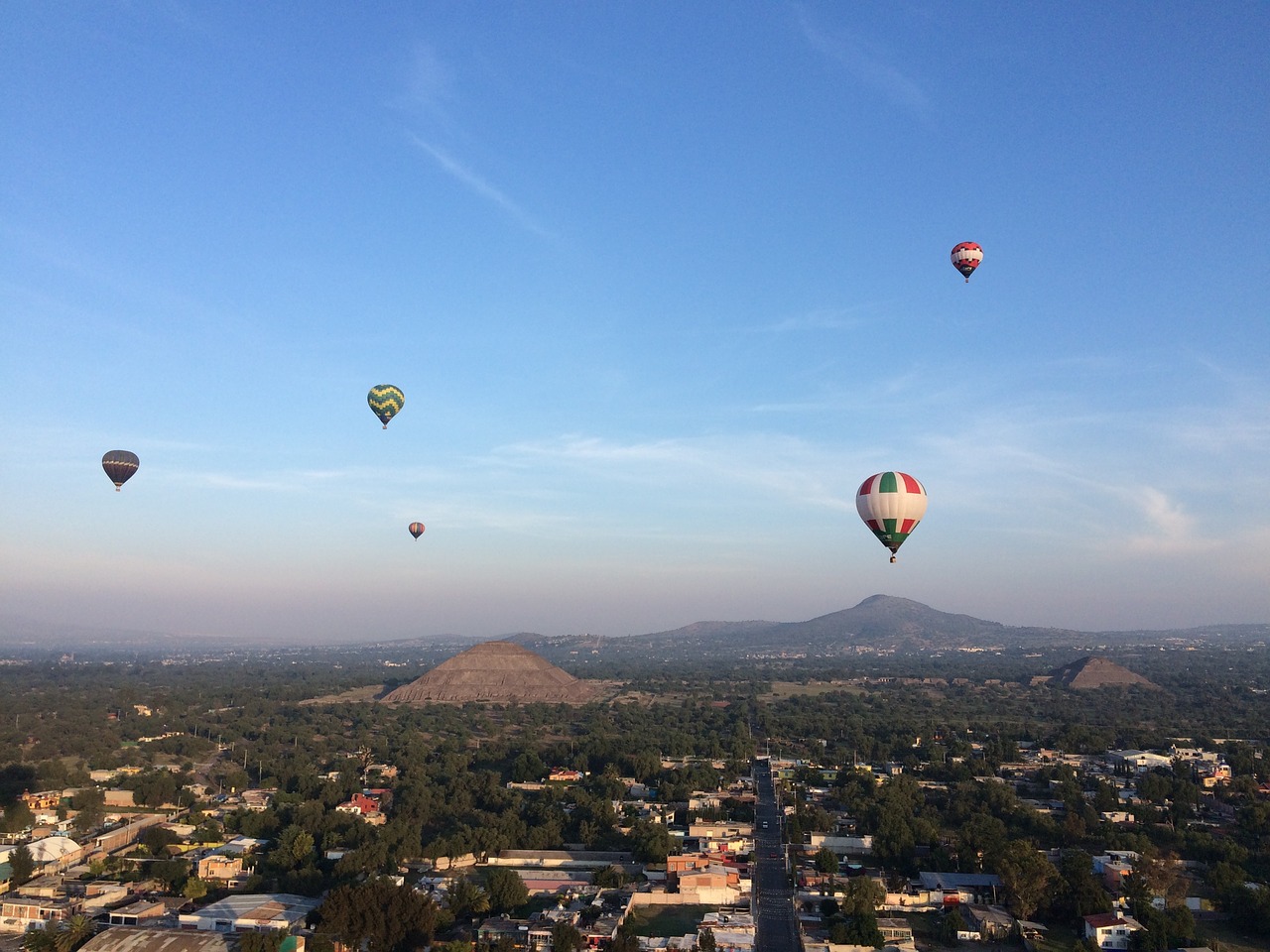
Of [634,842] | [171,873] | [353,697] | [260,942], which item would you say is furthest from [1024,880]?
[353,697]

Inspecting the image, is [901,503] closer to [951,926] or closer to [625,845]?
[951,926]

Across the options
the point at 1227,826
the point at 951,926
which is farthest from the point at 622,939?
the point at 1227,826

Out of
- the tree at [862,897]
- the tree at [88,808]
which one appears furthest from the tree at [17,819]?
the tree at [862,897]

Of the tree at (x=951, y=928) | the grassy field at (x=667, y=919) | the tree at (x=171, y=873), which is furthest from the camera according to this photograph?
the tree at (x=171, y=873)

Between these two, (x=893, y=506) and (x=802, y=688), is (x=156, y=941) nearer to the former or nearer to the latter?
(x=893, y=506)

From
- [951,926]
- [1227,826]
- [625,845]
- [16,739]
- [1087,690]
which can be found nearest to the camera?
[951,926]

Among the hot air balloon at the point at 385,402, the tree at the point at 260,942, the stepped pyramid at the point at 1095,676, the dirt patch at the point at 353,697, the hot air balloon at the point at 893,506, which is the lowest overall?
the tree at the point at 260,942

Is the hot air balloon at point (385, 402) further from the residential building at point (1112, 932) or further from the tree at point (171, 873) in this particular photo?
the residential building at point (1112, 932)
